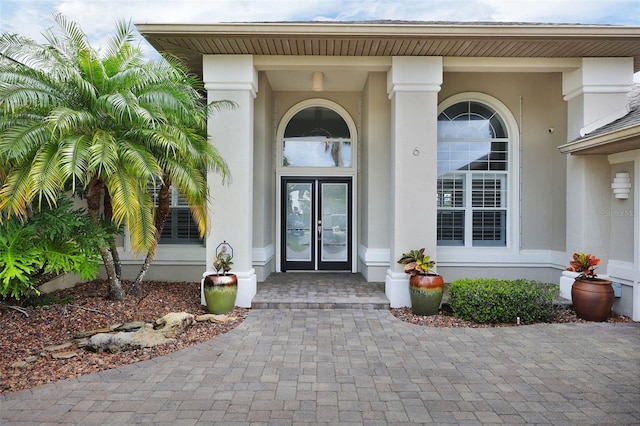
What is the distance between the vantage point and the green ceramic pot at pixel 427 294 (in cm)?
584

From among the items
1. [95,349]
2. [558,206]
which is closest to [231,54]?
[95,349]

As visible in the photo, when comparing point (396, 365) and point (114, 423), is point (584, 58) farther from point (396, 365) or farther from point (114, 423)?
point (114, 423)

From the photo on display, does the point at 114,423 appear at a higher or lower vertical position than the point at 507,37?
lower

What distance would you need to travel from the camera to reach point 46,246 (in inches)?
192

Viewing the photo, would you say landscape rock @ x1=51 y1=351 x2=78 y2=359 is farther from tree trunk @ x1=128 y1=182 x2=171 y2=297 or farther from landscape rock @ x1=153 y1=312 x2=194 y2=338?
tree trunk @ x1=128 y1=182 x2=171 y2=297

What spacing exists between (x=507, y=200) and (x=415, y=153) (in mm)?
2611

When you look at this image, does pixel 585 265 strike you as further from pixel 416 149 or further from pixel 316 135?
pixel 316 135

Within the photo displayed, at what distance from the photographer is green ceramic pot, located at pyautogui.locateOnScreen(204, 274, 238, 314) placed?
5855 millimetres

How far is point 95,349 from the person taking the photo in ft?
14.2

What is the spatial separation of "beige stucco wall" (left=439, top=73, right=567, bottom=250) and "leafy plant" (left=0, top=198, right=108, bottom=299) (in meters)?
6.65

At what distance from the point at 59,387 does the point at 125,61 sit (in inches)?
165

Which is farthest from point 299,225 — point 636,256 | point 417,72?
point 636,256

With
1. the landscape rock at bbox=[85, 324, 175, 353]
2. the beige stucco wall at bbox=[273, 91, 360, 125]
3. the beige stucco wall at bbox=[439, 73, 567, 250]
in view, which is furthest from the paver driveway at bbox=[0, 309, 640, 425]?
the beige stucco wall at bbox=[273, 91, 360, 125]

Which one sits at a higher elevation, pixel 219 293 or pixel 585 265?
pixel 585 265
